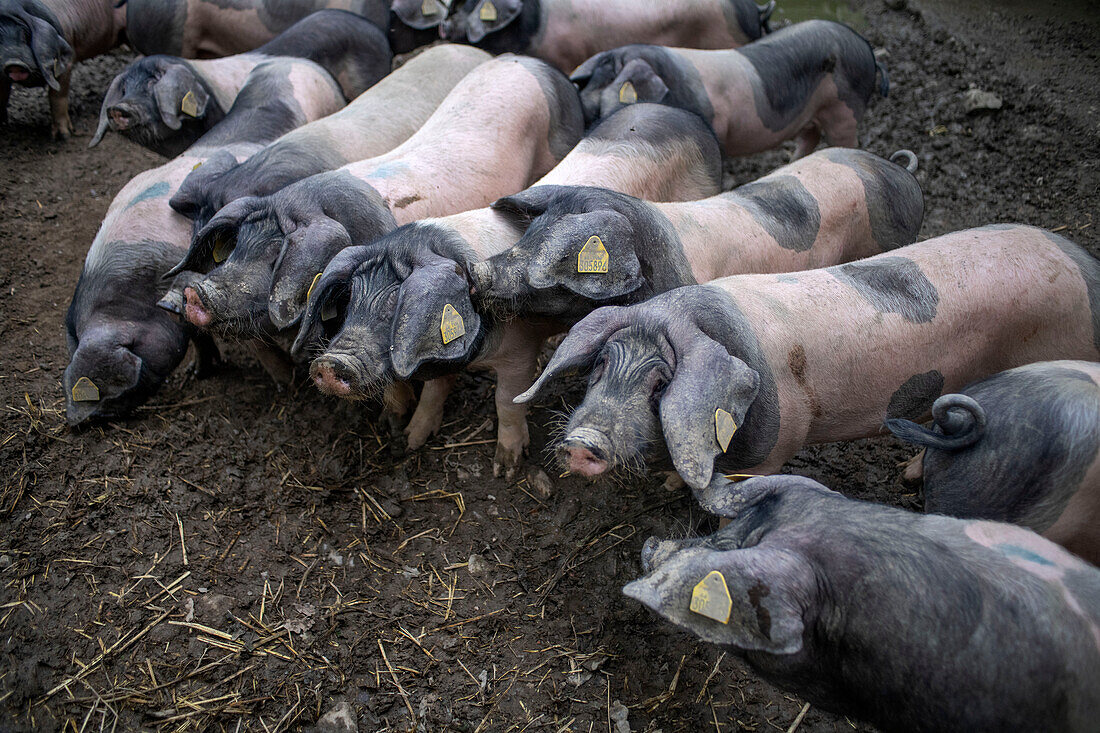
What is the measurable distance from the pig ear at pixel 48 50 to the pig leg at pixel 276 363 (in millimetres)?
4111

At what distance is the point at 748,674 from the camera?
3.27 meters

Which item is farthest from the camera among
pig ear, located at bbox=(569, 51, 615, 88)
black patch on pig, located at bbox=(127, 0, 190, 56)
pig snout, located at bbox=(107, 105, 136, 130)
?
black patch on pig, located at bbox=(127, 0, 190, 56)

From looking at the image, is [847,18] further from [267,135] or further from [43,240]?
[43,240]

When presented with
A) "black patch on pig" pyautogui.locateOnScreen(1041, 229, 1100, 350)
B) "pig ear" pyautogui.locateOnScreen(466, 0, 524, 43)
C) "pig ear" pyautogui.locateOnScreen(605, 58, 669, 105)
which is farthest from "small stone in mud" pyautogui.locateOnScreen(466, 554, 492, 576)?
"pig ear" pyautogui.locateOnScreen(466, 0, 524, 43)

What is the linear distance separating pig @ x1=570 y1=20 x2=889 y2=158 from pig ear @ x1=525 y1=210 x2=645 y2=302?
2442 millimetres

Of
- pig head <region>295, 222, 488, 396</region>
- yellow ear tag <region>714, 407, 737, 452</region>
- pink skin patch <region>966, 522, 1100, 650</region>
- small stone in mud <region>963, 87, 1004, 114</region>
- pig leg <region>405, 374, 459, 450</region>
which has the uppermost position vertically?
small stone in mud <region>963, 87, 1004, 114</region>

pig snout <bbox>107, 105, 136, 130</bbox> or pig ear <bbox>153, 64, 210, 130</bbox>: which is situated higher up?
pig ear <bbox>153, 64, 210, 130</bbox>

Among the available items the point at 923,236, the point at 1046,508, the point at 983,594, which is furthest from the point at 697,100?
the point at 983,594

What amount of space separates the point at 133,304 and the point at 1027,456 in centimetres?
475

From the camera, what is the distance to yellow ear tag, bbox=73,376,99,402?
4250 mm

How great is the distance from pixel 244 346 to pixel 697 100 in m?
3.97

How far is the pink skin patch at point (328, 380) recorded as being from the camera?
132 inches

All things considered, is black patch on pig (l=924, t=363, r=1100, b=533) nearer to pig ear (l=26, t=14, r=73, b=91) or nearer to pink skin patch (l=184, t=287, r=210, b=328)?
pink skin patch (l=184, t=287, r=210, b=328)

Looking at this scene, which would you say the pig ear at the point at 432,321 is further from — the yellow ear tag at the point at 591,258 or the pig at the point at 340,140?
the pig at the point at 340,140
